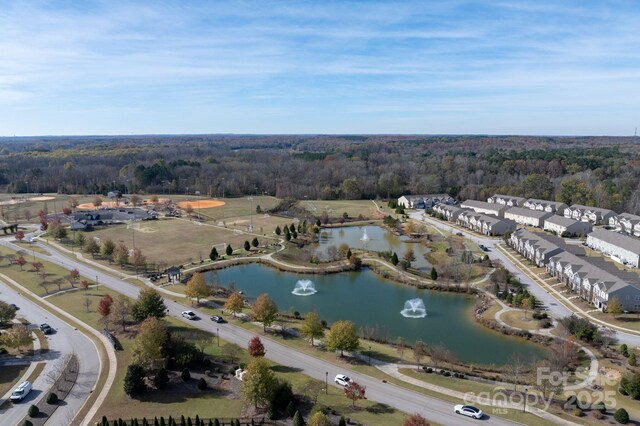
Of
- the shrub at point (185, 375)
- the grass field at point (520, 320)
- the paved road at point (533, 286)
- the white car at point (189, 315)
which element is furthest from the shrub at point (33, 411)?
the paved road at point (533, 286)

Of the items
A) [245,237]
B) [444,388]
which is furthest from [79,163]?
[444,388]

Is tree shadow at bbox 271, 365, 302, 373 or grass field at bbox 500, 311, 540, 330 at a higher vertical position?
grass field at bbox 500, 311, 540, 330

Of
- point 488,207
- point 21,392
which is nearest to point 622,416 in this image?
point 21,392

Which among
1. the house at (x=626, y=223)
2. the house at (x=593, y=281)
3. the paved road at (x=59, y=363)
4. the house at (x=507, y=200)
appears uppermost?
the house at (x=507, y=200)

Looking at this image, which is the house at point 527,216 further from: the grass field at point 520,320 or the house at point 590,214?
the grass field at point 520,320

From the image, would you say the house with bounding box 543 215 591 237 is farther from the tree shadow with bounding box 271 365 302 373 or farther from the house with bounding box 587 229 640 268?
the tree shadow with bounding box 271 365 302 373

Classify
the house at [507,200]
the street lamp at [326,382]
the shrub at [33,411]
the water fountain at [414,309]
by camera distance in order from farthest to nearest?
the house at [507,200] < the water fountain at [414,309] < the street lamp at [326,382] < the shrub at [33,411]

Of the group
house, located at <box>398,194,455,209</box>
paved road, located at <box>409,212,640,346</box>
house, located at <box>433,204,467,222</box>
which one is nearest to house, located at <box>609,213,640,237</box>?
paved road, located at <box>409,212,640,346</box>
